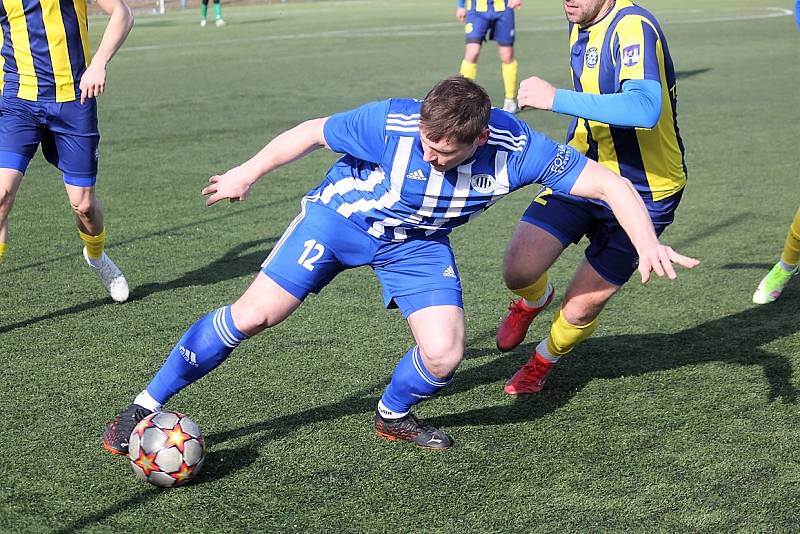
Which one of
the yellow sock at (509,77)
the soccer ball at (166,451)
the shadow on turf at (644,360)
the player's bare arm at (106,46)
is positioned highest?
the player's bare arm at (106,46)

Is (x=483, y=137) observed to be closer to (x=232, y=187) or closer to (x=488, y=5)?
(x=232, y=187)

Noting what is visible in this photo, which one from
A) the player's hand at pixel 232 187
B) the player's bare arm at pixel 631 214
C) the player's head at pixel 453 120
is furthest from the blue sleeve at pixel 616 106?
the player's hand at pixel 232 187

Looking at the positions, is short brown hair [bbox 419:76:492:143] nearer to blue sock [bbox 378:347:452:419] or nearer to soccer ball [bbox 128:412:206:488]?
blue sock [bbox 378:347:452:419]

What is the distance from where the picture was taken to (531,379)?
203 inches

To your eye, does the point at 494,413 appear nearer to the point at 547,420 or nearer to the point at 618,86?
the point at 547,420

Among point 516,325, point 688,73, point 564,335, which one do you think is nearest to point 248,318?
point 564,335

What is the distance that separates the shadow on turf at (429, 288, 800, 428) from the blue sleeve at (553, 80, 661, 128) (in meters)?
1.46

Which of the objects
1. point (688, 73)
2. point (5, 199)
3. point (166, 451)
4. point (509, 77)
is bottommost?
point (688, 73)

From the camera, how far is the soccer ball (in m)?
3.96

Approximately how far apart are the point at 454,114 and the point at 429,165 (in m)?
0.38

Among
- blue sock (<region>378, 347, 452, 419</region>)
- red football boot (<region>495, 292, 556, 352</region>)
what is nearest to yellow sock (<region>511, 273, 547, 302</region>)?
red football boot (<region>495, 292, 556, 352</region>)

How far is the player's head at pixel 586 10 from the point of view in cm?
472

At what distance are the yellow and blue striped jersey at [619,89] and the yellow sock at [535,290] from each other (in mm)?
690

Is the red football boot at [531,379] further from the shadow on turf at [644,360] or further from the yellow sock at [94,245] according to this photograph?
the yellow sock at [94,245]
